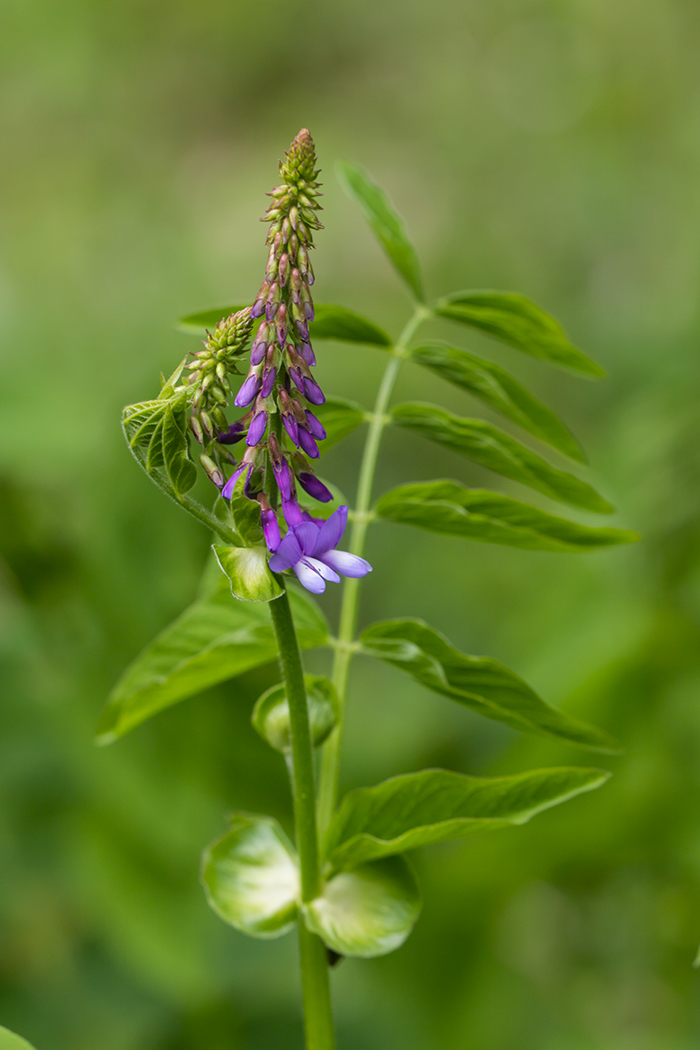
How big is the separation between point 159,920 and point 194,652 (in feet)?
3.21

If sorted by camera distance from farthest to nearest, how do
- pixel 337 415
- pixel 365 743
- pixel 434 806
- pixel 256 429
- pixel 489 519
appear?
1. pixel 365 743
2. pixel 337 415
3. pixel 489 519
4. pixel 434 806
5. pixel 256 429

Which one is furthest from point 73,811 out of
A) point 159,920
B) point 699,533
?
point 699,533

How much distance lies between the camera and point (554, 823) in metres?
1.57

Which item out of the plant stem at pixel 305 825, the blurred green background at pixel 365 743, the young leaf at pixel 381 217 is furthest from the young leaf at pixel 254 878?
the blurred green background at pixel 365 743

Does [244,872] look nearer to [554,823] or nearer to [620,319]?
[554,823]

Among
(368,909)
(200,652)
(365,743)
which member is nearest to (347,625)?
(200,652)

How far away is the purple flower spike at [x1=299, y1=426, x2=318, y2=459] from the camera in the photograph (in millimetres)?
537

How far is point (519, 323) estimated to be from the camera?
912mm

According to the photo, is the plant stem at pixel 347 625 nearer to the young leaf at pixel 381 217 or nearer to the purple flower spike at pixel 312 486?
the young leaf at pixel 381 217

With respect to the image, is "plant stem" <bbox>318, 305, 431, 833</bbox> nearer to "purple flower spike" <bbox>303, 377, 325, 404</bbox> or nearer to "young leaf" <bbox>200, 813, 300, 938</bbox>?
"young leaf" <bbox>200, 813, 300, 938</bbox>

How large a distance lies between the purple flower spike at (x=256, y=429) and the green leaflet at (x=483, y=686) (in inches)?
9.6

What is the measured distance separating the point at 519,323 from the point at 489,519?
0.80ft

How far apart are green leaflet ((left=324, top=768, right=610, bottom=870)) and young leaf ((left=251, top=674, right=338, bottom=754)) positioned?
0.06m

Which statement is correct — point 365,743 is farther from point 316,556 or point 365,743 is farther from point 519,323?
point 316,556
